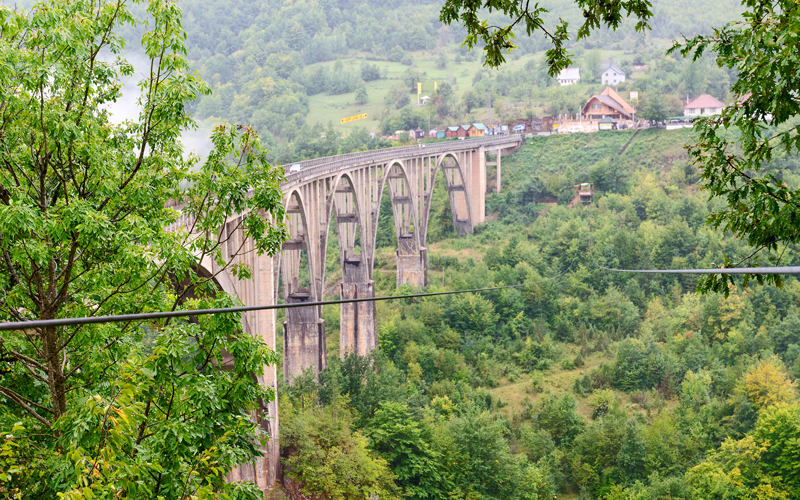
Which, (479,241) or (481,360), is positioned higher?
(479,241)

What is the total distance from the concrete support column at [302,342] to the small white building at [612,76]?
320ft

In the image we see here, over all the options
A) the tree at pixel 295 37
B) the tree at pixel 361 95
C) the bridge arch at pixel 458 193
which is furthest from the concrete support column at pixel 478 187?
the tree at pixel 295 37

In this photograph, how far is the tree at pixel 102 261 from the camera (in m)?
9.45

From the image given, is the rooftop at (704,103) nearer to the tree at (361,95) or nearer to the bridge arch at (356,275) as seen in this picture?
the bridge arch at (356,275)

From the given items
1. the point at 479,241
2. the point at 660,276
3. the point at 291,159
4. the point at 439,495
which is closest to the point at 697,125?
the point at 439,495

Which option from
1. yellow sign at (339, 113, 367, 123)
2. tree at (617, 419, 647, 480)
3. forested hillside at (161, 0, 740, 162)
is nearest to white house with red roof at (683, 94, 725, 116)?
forested hillside at (161, 0, 740, 162)

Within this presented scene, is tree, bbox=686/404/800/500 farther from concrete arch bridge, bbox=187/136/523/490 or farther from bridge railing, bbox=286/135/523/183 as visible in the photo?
bridge railing, bbox=286/135/523/183

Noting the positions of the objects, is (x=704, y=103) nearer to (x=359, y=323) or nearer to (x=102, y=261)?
(x=359, y=323)

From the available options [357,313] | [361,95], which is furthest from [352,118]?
[357,313]

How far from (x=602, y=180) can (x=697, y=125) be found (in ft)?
214

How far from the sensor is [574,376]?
1711 inches

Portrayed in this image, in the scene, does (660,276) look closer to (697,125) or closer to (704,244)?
(704,244)

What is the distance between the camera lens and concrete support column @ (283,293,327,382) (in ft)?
125

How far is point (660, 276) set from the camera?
2163 inches
